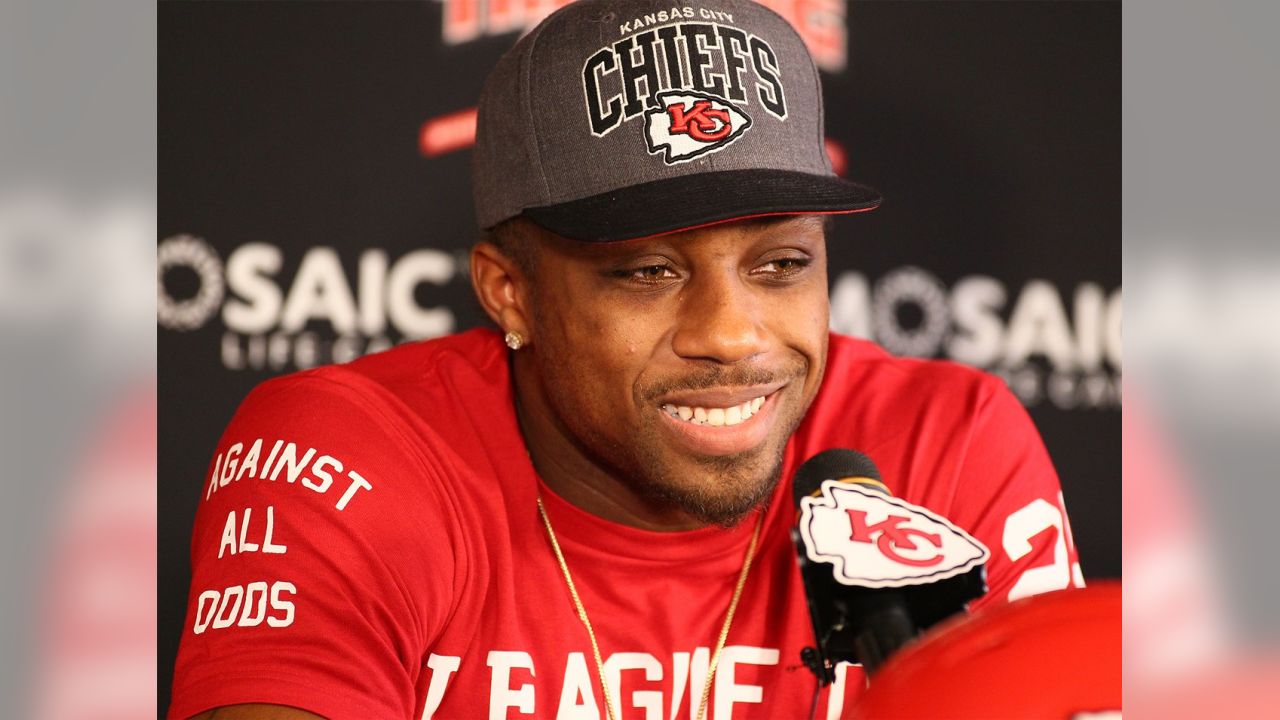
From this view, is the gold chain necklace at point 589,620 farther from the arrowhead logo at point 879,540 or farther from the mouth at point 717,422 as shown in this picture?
the arrowhead logo at point 879,540

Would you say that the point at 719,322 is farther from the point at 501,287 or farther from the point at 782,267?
the point at 501,287

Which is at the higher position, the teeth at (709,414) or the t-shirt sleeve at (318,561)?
the teeth at (709,414)

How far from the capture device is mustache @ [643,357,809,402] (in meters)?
1.62

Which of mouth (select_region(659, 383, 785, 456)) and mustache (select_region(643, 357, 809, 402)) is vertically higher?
mustache (select_region(643, 357, 809, 402))

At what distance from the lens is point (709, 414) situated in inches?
66.2

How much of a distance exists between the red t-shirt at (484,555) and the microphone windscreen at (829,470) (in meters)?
0.38

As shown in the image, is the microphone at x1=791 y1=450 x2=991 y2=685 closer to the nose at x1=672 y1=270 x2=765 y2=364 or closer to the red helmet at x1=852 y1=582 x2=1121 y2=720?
the nose at x1=672 y1=270 x2=765 y2=364

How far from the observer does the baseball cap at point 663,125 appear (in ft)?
5.28

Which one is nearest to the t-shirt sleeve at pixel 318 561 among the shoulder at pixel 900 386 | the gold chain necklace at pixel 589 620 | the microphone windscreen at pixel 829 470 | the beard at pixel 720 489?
the gold chain necklace at pixel 589 620

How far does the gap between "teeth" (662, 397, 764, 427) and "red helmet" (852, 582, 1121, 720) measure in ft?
2.90

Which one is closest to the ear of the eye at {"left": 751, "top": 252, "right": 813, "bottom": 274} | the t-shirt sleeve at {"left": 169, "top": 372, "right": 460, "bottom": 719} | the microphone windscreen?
the t-shirt sleeve at {"left": 169, "top": 372, "right": 460, "bottom": 719}

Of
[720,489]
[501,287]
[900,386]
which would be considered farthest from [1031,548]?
[501,287]
